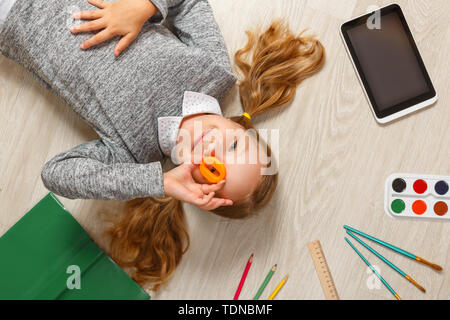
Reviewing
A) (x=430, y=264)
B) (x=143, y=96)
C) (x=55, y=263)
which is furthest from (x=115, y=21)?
(x=430, y=264)

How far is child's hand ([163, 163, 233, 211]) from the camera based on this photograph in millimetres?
672

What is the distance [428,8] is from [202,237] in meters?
0.75

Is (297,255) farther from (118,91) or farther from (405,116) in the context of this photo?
(118,91)

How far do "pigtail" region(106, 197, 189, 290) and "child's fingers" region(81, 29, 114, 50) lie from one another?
347 mm

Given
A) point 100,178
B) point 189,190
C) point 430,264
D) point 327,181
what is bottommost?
point 430,264

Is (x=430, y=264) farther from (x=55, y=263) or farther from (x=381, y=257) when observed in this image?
(x=55, y=263)

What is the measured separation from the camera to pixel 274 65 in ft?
2.75

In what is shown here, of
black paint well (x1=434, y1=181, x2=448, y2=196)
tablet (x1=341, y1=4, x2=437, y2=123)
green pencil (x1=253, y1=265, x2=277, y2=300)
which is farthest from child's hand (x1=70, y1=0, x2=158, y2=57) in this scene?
black paint well (x1=434, y1=181, x2=448, y2=196)

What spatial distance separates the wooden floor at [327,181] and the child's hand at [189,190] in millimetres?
181

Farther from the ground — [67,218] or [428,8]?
[67,218]

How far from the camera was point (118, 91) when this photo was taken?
0.72 metres

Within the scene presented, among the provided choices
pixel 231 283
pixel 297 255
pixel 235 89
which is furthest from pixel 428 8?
pixel 231 283

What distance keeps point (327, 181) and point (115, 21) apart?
0.57 m


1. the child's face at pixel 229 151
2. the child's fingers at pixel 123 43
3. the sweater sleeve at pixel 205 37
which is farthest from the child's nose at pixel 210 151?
the child's fingers at pixel 123 43
